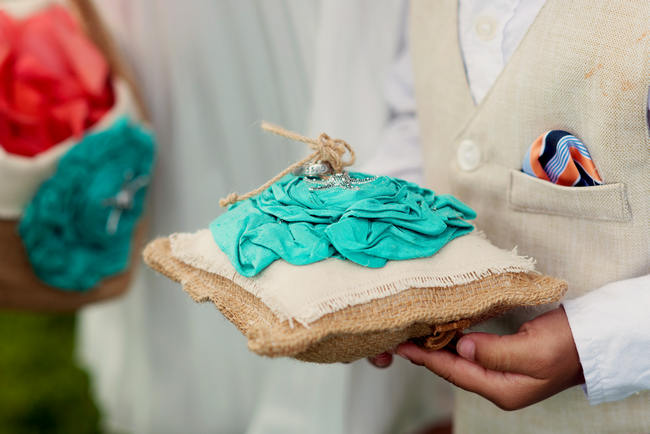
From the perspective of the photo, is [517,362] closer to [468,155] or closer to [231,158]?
[468,155]

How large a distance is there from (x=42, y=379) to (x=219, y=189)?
815 mm

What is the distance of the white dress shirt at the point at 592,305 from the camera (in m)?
0.56

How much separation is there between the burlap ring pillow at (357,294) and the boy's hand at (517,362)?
0.03 m

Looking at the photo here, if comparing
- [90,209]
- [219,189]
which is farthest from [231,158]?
[90,209]

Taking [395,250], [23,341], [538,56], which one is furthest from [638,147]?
[23,341]

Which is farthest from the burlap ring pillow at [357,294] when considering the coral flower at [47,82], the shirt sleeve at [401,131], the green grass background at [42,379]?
the green grass background at [42,379]

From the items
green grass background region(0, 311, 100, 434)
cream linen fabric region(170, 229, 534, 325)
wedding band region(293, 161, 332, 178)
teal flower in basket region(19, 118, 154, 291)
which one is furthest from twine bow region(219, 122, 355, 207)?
green grass background region(0, 311, 100, 434)

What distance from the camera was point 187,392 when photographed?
1.27 meters

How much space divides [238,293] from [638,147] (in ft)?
1.38

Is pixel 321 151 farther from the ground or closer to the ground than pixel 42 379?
farther from the ground

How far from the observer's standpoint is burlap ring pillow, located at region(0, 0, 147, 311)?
0.90 m

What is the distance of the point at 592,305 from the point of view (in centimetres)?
57

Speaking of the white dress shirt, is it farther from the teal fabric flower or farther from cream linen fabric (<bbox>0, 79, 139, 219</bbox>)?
cream linen fabric (<bbox>0, 79, 139, 219</bbox>)

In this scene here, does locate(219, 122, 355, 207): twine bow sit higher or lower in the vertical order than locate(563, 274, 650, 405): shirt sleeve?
higher
